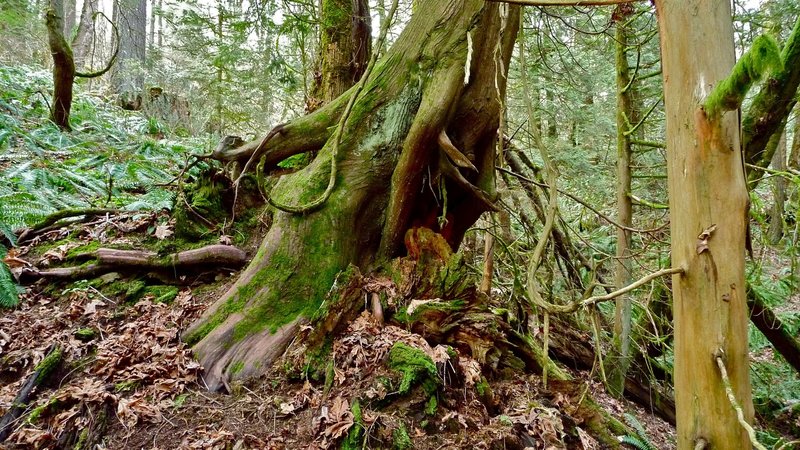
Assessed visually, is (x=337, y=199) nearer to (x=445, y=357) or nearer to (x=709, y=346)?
(x=445, y=357)

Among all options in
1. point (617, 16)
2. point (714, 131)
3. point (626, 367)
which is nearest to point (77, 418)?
point (714, 131)

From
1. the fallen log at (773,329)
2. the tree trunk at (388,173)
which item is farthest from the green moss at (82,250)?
the fallen log at (773,329)

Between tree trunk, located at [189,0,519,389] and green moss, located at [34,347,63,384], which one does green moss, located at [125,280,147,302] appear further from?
tree trunk, located at [189,0,519,389]

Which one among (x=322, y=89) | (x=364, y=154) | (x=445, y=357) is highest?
(x=322, y=89)

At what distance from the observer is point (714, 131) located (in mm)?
1539

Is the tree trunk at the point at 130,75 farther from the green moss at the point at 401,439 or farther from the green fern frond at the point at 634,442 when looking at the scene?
the green fern frond at the point at 634,442

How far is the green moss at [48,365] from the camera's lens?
2711 mm

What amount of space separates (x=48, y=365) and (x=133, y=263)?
1085mm

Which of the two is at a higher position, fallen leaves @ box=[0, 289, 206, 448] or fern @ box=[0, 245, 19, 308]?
fern @ box=[0, 245, 19, 308]

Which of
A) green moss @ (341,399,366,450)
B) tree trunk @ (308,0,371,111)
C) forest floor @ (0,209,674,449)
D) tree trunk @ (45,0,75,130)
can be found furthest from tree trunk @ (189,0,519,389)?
tree trunk @ (45,0,75,130)

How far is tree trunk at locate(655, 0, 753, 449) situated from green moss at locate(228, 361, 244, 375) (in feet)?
8.04

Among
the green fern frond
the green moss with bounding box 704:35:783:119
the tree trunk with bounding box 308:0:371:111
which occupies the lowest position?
the green fern frond

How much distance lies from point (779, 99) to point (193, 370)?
526 cm

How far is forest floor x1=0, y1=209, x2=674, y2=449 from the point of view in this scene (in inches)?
92.0
